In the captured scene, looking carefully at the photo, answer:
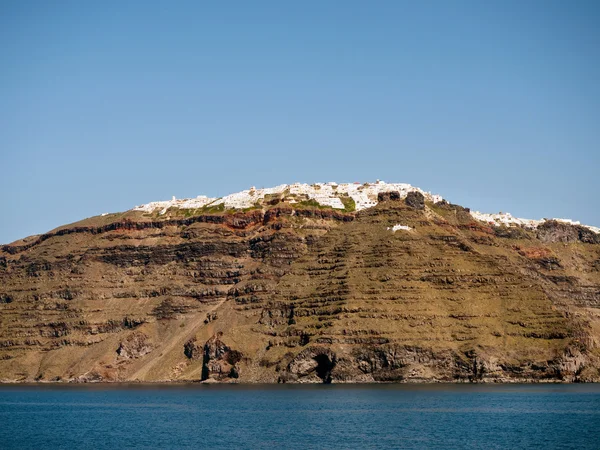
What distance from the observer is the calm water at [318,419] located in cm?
11369

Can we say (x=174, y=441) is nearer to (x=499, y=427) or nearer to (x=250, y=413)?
(x=250, y=413)

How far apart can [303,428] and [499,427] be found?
24.8 m

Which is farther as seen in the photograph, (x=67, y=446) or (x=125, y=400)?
(x=125, y=400)

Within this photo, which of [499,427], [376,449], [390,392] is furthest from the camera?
[390,392]

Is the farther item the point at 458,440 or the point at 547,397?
the point at 547,397

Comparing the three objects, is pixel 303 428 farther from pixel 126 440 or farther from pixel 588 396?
pixel 588 396

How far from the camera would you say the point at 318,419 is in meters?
135

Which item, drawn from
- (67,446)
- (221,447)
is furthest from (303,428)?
(67,446)

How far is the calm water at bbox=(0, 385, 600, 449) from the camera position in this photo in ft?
373

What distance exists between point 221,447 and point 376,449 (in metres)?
17.4

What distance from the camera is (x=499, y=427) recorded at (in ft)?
407

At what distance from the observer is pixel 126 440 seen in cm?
11656

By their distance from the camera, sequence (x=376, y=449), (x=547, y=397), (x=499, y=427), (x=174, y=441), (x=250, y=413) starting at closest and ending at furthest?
(x=376, y=449) < (x=174, y=441) < (x=499, y=427) < (x=250, y=413) < (x=547, y=397)

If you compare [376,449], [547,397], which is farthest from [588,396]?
[376,449]
